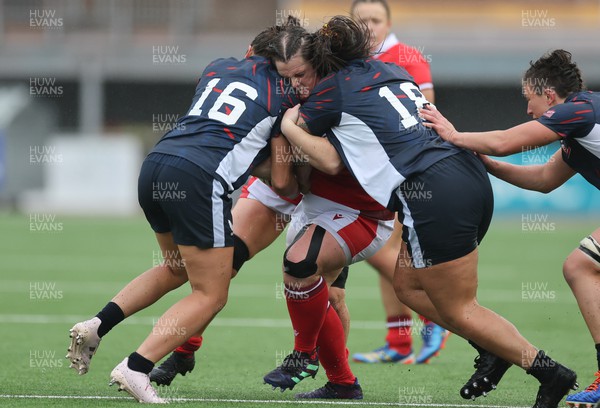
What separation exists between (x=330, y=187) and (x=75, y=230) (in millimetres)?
14069

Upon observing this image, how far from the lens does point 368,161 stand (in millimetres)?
5133

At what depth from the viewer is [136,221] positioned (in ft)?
71.3

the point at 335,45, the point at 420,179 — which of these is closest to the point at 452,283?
the point at 420,179

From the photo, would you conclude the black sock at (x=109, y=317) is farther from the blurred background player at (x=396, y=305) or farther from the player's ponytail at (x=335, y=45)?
the blurred background player at (x=396, y=305)

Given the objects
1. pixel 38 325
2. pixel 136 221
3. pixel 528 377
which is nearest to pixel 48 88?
pixel 136 221

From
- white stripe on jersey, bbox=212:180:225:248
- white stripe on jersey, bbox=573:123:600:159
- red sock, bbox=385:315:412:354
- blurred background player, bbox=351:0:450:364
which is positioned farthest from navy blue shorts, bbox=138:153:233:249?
red sock, bbox=385:315:412:354

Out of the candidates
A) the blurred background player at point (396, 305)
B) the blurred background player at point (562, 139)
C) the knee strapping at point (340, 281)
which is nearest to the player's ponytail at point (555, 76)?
the blurred background player at point (562, 139)

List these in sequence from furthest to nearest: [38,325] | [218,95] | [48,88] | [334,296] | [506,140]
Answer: [48,88] < [38,325] < [334,296] < [218,95] < [506,140]

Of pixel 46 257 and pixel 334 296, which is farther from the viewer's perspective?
pixel 46 257

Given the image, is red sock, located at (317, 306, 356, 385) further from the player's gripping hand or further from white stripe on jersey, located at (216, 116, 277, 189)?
the player's gripping hand

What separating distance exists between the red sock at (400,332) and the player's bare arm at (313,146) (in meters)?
2.21

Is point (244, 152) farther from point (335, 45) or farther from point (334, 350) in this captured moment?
point (334, 350)

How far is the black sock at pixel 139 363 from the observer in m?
5.12

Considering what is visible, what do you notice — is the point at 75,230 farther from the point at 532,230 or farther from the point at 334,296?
the point at 334,296
